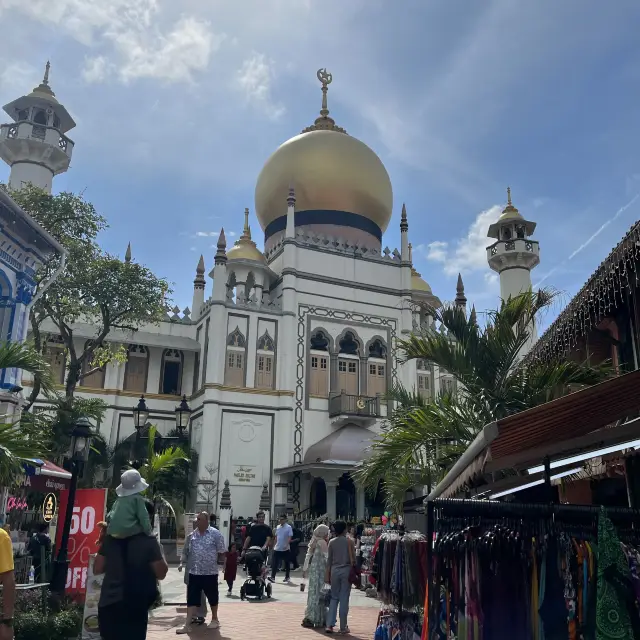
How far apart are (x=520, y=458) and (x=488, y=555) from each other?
0.66 metres

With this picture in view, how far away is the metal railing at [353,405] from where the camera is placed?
27203 millimetres

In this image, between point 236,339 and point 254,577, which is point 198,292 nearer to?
point 236,339

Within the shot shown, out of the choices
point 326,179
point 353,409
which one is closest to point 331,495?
point 353,409

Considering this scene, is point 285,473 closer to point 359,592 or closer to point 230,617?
point 359,592

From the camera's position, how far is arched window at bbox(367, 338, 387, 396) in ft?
94.3

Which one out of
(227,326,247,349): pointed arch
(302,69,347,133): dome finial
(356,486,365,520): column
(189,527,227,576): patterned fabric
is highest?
(302,69,347,133): dome finial

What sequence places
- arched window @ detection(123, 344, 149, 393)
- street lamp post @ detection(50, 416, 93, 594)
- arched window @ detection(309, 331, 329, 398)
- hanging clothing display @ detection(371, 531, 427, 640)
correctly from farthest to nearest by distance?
arched window @ detection(123, 344, 149, 393) → arched window @ detection(309, 331, 329, 398) → street lamp post @ detection(50, 416, 93, 594) → hanging clothing display @ detection(371, 531, 427, 640)

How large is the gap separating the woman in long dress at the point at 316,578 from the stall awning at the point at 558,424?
5.06 metres

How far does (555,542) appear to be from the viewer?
404cm

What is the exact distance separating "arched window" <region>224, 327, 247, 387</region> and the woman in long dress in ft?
56.7

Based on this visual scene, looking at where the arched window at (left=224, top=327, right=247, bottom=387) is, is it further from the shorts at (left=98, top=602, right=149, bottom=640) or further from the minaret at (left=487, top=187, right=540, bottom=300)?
the shorts at (left=98, top=602, right=149, bottom=640)

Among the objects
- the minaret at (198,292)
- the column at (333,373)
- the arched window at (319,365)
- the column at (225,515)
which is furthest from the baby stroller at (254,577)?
the minaret at (198,292)

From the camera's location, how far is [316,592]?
28.9 feet

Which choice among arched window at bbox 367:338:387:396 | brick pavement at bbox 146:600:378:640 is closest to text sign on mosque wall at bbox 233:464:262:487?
arched window at bbox 367:338:387:396
